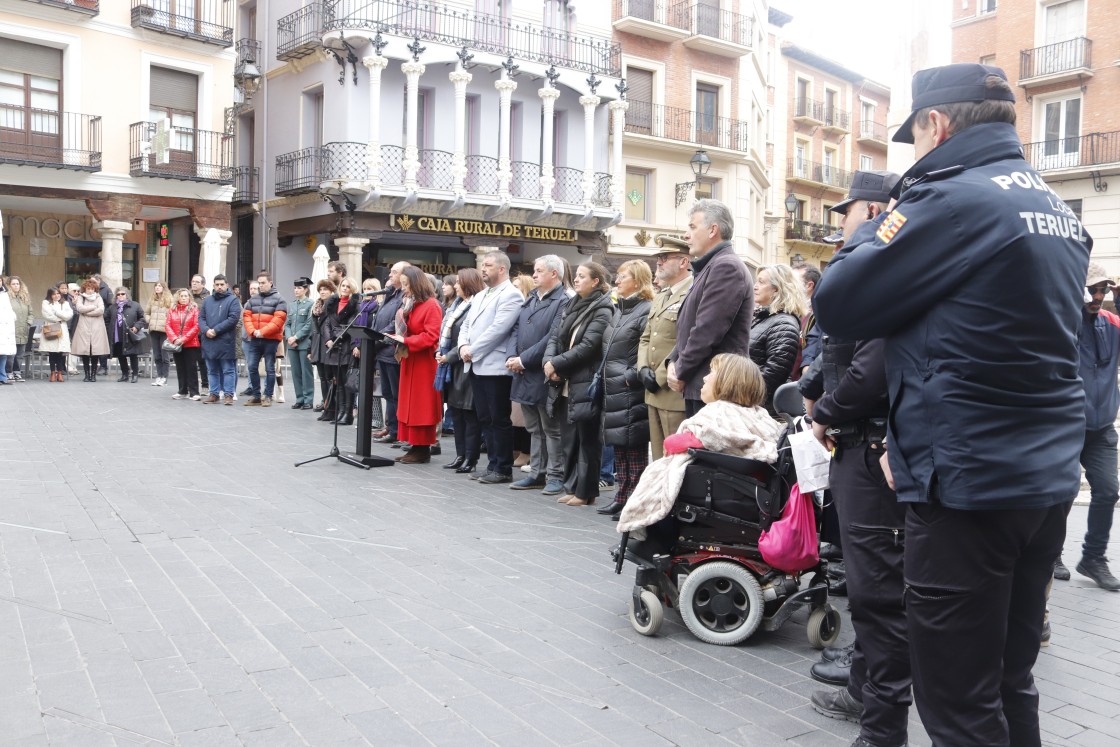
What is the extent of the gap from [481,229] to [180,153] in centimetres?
859

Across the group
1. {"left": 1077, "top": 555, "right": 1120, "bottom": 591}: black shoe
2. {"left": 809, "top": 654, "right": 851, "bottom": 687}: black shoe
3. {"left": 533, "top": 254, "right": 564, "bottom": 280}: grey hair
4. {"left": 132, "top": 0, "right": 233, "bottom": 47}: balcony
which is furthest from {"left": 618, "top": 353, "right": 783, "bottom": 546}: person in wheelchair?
{"left": 132, "top": 0, "right": 233, "bottom": 47}: balcony

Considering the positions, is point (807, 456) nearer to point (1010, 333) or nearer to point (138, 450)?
point (1010, 333)

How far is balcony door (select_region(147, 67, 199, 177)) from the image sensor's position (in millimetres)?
27031

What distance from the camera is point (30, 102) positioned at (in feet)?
82.0

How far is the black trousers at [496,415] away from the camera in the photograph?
9320mm

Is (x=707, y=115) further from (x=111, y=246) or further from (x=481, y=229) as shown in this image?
(x=111, y=246)

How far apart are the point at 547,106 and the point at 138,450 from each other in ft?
70.4

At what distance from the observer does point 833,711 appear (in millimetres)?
3936

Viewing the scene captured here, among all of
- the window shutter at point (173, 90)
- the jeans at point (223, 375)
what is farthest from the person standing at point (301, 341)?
the window shutter at point (173, 90)

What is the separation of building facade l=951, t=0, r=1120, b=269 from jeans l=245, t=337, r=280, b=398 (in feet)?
79.4

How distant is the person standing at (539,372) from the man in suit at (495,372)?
123 millimetres

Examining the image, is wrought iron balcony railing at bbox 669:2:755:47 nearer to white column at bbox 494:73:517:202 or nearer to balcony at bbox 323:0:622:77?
balcony at bbox 323:0:622:77

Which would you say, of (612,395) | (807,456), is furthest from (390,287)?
(807,456)

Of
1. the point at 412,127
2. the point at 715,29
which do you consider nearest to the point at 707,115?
the point at 715,29
